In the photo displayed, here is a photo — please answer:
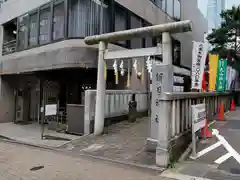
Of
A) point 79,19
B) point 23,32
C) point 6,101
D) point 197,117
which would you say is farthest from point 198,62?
point 6,101

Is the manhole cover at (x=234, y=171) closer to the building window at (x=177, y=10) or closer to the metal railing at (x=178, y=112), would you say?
the metal railing at (x=178, y=112)

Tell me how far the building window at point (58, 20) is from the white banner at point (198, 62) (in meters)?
6.64

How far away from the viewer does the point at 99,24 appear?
38.5 ft

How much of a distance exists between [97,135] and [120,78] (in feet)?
15.9

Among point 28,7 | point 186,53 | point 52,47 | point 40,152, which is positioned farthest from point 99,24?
point 186,53

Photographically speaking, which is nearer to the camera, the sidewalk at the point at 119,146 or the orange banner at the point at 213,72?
the sidewalk at the point at 119,146

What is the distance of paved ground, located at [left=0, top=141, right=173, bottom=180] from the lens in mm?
5457

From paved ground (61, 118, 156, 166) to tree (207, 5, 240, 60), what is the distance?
1796cm

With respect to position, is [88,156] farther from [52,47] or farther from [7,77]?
[7,77]

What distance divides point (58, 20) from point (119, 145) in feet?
24.5

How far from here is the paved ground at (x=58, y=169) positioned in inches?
215

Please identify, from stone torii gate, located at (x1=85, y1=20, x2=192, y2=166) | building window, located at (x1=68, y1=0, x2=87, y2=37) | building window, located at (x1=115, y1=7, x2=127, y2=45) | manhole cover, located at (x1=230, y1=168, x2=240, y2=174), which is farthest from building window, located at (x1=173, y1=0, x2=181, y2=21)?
manhole cover, located at (x1=230, y1=168, x2=240, y2=174)

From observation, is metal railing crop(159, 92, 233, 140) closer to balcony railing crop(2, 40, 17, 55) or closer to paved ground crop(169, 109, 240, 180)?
paved ground crop(169, 109, 240, 180)

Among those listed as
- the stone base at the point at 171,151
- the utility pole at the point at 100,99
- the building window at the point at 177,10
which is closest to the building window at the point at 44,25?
the utility pole at the point at 100,99
